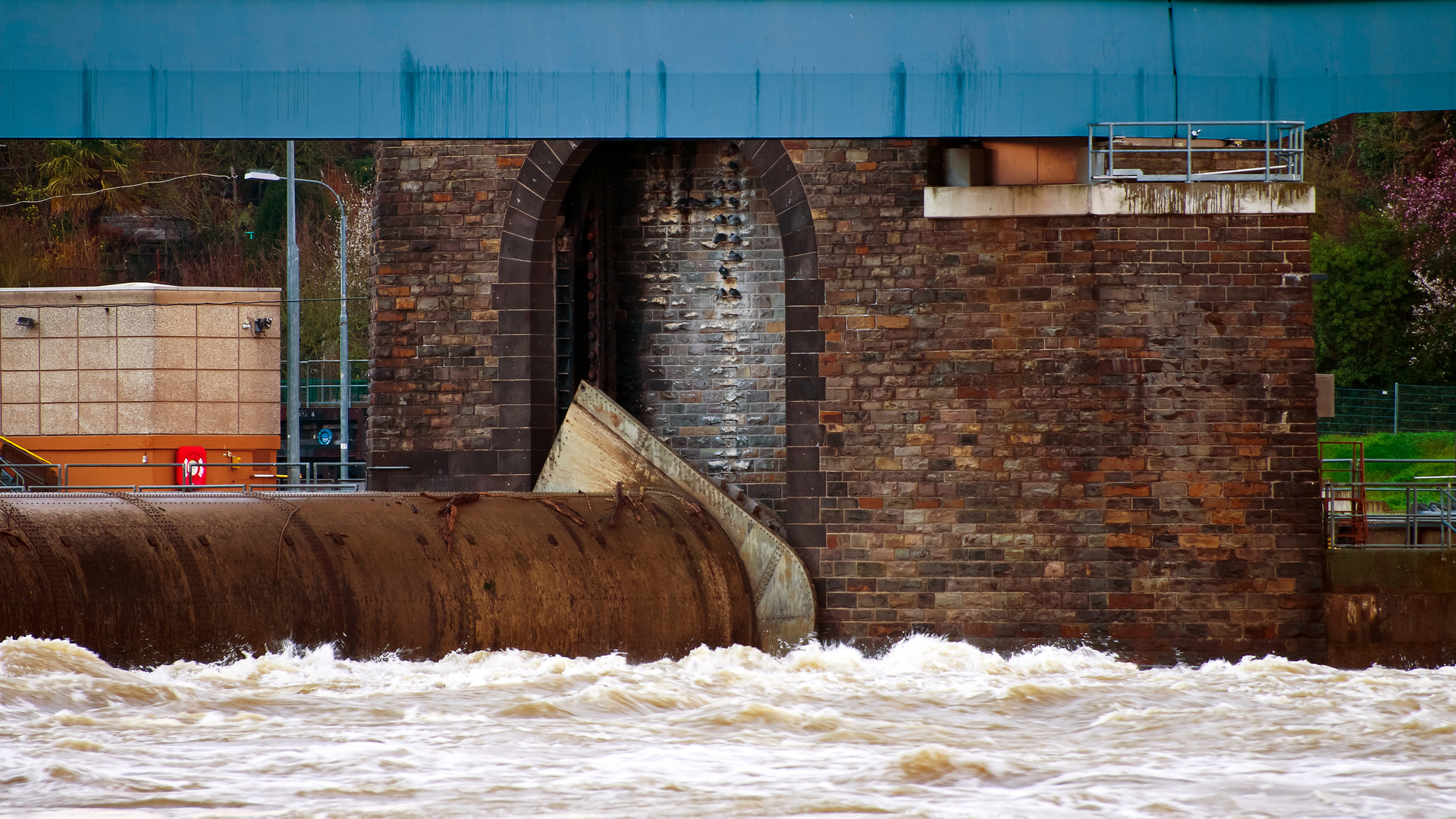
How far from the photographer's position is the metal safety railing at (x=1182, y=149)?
10.1 metres

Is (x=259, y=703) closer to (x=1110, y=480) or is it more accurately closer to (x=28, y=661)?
(x=28, y=661)

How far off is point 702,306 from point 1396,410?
17.5m

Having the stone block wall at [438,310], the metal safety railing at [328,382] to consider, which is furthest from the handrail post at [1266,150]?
the metal safety railing at [328,382]

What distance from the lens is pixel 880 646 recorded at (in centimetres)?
1030

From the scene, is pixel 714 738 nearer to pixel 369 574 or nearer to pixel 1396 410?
pixel 369 574

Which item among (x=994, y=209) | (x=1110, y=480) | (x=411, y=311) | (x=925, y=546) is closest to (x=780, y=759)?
(x=925, y=546)

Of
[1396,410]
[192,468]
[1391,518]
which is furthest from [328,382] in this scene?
[1391,518]

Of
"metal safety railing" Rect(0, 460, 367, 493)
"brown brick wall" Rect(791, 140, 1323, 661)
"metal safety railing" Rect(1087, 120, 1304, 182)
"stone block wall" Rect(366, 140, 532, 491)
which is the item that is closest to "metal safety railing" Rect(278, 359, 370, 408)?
"metal safety railing" Rect(0, 460, 367, 493)

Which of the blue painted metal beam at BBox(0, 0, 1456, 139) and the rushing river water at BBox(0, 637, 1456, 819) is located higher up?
the blue painted metal beam at BBox(0, 0, 1456, 139)

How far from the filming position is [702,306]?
12.6 m

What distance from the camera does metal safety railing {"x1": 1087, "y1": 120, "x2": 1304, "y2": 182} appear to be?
33.2ft

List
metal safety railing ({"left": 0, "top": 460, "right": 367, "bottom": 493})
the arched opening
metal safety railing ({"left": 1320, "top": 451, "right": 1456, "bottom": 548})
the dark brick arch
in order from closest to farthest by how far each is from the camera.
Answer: metal safety railing ({"left": 1320, "top": 451, "right": 1456, "bottom": 548}) < metal safety railing ({"left": 0, "top": 460, "right": 367, "bottom": 493}) < the dark brick arch < the arched opening

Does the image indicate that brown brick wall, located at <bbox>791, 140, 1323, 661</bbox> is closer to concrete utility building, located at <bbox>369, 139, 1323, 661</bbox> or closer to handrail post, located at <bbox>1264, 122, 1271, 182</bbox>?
concrete utility building, located at <bbox>369, 139, 1323, 661</bbox>

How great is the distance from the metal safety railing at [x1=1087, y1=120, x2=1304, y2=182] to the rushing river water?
352 centimetres
